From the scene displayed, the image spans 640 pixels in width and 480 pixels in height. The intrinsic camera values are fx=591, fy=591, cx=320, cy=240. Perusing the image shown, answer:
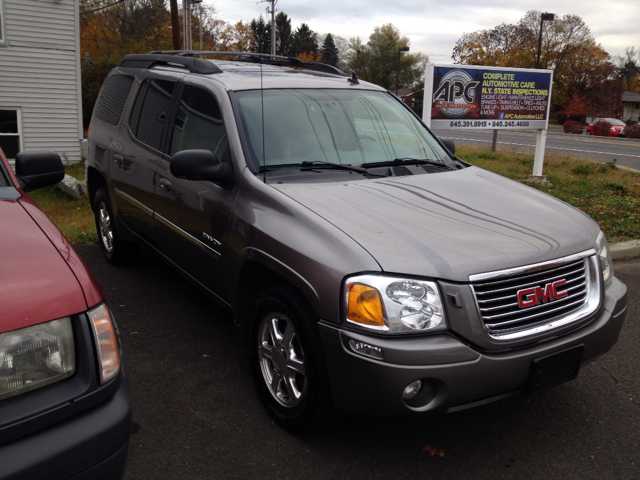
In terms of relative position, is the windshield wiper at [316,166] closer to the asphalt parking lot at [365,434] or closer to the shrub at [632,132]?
the asphalt parking lot at [365,434]

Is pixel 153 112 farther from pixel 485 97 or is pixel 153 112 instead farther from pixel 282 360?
pixel 485 97

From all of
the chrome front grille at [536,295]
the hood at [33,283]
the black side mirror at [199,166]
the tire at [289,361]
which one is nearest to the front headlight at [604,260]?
the chrome front grille at [536,295]

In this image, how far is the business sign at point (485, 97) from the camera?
10047mm

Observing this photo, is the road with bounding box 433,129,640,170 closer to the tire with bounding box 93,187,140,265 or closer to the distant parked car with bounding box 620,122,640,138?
the distant parked car with bounding box 620,122,640,138

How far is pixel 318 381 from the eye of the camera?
9.16 feet

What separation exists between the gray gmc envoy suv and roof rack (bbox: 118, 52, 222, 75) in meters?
0.04

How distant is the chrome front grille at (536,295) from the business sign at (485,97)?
7145mm

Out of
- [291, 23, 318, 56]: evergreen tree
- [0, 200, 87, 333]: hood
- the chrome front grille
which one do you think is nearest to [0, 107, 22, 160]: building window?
[0, 200, 87, 333]: hood

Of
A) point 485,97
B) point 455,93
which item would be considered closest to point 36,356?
point 455,93

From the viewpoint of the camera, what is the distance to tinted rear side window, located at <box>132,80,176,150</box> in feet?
14.8

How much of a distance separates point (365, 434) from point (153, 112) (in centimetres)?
298

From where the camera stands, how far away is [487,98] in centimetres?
1066

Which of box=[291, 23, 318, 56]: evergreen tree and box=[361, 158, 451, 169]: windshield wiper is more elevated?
box=[291, 23, 318, 56]: evergreen tree

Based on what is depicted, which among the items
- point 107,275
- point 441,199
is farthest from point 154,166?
point 441,199
